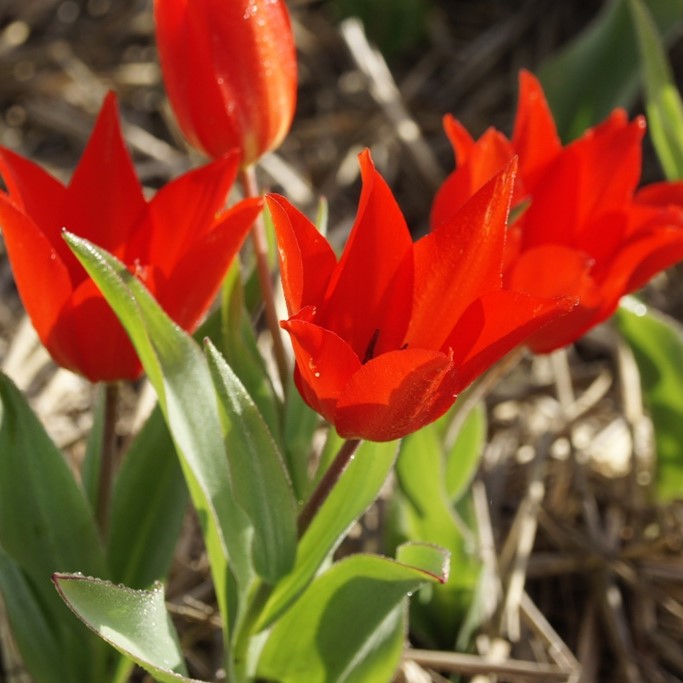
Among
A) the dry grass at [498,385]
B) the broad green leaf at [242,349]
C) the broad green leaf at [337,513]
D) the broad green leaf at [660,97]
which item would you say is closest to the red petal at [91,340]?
the broad green leaf at [242,349]

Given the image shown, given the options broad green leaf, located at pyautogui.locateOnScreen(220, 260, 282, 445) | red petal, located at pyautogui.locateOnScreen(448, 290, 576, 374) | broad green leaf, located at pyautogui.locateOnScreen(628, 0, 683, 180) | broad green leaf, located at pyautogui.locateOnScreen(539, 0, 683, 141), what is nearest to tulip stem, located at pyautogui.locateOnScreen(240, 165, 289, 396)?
broad green leaf, located at pyautogui.locateOnScreen(220, 260, 282, 445)

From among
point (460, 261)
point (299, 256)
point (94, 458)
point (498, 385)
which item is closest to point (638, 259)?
point (460, 261)

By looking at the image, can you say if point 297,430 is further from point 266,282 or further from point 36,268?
point 36,268

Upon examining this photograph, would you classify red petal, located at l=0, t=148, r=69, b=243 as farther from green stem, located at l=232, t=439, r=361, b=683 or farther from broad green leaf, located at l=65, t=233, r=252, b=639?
green stem, located at l=232, t=439, r=361, b=683

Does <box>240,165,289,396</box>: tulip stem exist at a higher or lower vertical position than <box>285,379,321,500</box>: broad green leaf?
higher

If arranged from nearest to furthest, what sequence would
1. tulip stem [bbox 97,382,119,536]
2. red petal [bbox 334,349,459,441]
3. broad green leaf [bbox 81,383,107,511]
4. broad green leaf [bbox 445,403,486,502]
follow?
red petal [bbox 334,349,459,441]
tulip stem [bbox 97,382,119,536]
broad green leaf [bbox 81,383,107,511]
broad green leaf [bbox 445,403,486,502]

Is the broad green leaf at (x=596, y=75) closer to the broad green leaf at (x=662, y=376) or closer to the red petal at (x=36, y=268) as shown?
the broad green leaf at (x=662, y=376)
